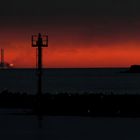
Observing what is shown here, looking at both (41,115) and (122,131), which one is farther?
(41,115)

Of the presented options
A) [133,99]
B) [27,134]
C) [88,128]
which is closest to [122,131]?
[88,128]

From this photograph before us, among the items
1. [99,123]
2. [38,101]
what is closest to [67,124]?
[99,123]

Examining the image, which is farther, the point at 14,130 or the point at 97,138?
the point at 14,130

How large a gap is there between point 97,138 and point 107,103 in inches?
432

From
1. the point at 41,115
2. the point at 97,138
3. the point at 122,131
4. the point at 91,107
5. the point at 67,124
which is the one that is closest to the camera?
the point at 97,138

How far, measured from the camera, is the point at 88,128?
22.3 metres

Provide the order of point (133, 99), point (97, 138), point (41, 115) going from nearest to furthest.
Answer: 1. point (97, 138)
2. point (41, 115)
3. point (133, 99)

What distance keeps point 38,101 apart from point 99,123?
16.2 ft

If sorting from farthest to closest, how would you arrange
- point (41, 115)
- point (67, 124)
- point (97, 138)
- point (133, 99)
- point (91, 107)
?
point (133, 99) → point (91, 107) → point (41, 115) → point (67, 124) → point (97, 138)

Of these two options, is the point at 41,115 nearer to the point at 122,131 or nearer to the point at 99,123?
the point at 99,123

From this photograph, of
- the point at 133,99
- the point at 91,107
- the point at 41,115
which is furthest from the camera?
the point at 133,99

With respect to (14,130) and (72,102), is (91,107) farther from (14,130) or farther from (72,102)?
(14,130)

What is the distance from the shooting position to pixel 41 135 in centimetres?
2033

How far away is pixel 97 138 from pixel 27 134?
6.83 ft
